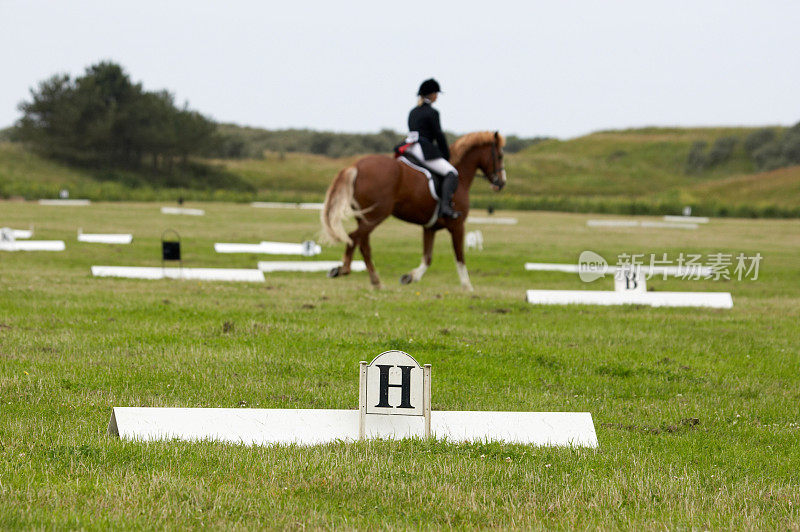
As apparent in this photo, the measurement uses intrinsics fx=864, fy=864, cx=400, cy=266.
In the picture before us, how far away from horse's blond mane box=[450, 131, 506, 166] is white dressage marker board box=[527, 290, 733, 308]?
13.0 feet

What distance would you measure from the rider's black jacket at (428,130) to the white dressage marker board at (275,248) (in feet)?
23.8

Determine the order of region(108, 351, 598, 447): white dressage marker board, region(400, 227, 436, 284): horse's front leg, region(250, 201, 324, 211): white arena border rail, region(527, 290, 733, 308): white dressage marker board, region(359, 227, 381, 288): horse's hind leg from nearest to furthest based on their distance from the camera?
region(108, 351, 598, 447): white dressage marker board → region(527, 290, 733, 308): white dressage marker board → region(359, 227, 381, 288): horse's hind leg → region(400, 227, 436, 284): horse's front leg → region(250, 201, 324, 211): white arena border rail

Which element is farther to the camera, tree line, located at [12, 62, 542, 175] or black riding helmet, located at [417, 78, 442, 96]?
tree line, located at [12, 62, 542, 175]

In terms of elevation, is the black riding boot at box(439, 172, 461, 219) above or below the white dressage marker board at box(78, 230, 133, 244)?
above

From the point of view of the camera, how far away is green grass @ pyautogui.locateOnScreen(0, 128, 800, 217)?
57719mm

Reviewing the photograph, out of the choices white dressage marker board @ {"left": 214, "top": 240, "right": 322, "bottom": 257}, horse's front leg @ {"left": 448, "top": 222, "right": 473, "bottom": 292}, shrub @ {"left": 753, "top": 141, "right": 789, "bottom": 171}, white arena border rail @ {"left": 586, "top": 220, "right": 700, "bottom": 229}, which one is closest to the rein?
horse's front leg @ {"left": 448, "top": 222, "right": 473, "bottom": 292}

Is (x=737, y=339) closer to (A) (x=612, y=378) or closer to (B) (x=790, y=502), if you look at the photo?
(A) (x=612, y=378)

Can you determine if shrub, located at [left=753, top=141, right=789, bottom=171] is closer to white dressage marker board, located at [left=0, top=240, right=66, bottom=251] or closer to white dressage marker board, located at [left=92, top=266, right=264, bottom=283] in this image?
white dressage marker board, located at [left=0, top=240, right=66, bottom=251]

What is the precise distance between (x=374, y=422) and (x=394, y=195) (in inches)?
407

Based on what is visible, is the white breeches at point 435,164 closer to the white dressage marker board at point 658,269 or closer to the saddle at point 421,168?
the saddle at point 421,168

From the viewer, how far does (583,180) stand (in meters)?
103

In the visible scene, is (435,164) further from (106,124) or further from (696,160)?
(696,160)

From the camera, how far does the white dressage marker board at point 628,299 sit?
14.4m

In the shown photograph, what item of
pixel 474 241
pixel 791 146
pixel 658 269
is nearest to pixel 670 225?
pixel 474 241
